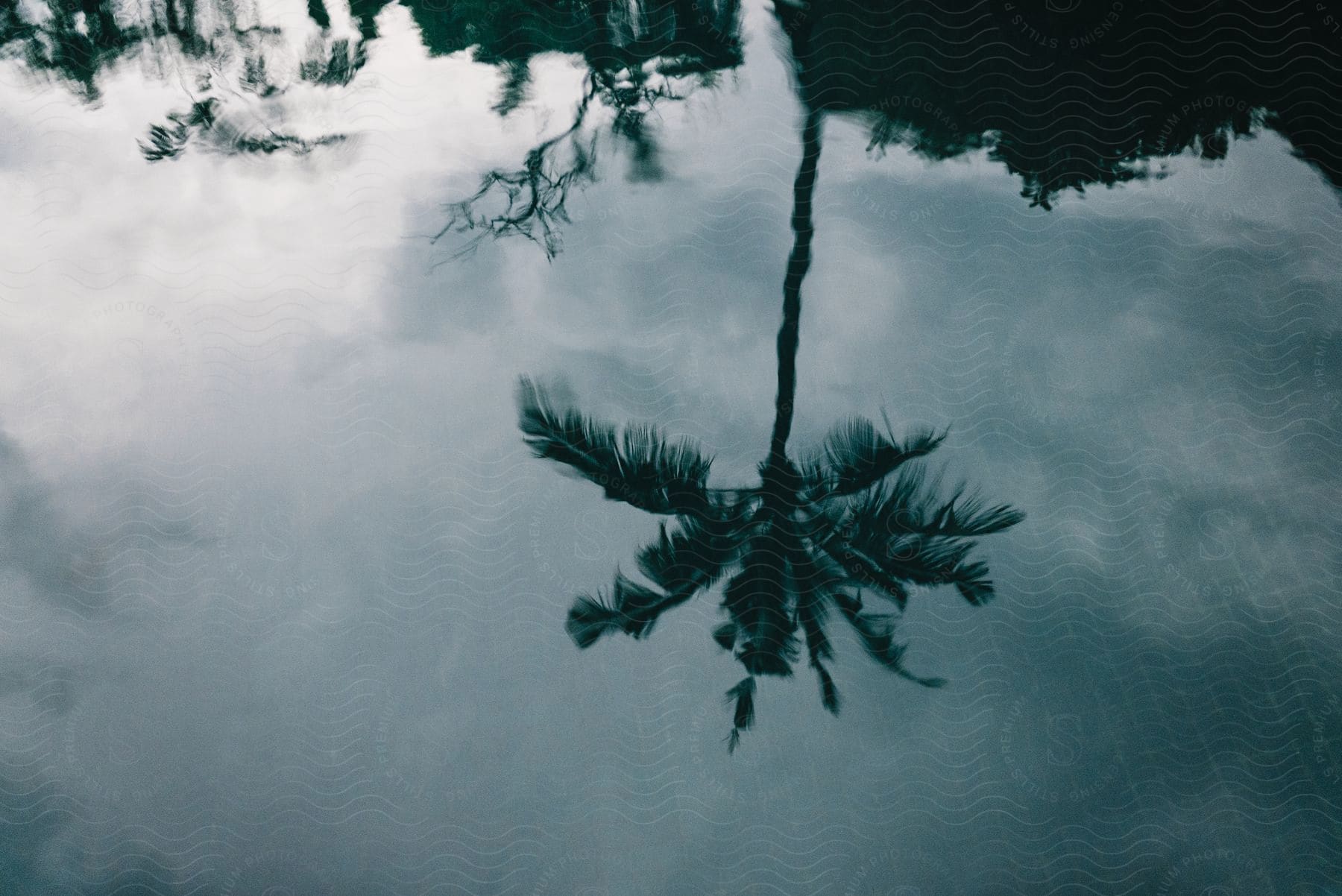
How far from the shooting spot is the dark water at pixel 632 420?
2225mm

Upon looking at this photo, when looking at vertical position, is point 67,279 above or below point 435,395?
above

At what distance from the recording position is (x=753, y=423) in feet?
7.55

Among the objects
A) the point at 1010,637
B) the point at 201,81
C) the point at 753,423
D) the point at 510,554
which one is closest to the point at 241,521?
the point at 510,554

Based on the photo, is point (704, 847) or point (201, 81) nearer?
point (704, 847)

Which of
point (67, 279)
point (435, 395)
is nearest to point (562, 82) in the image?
point (435, 395)

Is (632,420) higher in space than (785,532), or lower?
higher

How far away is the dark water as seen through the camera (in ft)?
7.30

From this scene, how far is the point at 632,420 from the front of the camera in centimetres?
229

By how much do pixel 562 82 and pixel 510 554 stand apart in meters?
1.35

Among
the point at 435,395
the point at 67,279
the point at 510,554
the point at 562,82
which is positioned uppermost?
the point at 562,82

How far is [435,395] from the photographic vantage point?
2291mm

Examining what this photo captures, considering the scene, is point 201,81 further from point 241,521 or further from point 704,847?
point 704,847

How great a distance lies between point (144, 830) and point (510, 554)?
122cm

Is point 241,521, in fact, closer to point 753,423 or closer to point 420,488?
point 420,488
